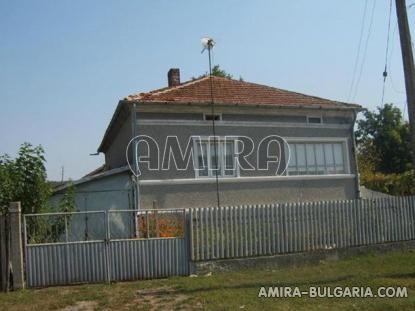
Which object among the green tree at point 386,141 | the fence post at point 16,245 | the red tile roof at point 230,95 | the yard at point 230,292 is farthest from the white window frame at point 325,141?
the green tree at point 386,141

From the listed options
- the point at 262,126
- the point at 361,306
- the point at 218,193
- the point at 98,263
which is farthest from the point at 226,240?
the point at 262,126

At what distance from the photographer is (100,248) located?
11.1 m

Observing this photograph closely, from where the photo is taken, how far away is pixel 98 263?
11031 mm

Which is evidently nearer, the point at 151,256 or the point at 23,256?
the point at 23,256

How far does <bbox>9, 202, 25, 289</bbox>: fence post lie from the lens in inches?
412

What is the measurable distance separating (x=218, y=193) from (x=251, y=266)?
22.1ft

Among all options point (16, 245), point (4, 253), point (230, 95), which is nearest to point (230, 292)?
point (16, 245)

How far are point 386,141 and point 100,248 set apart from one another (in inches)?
1593

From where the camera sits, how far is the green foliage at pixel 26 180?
11.6 metres

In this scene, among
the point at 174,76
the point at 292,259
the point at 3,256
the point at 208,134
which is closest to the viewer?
the point at 3,256

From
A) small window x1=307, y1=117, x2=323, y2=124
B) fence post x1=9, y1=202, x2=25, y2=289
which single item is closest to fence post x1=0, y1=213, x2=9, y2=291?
fence post x1=9, y1=202, x2=25, y2=289

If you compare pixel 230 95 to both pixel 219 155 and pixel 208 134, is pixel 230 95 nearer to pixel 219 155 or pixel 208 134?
pixel 208 134

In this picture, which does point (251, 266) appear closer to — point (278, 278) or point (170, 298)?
point (278, 278)

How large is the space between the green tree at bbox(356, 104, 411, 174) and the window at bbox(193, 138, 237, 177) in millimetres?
25338
